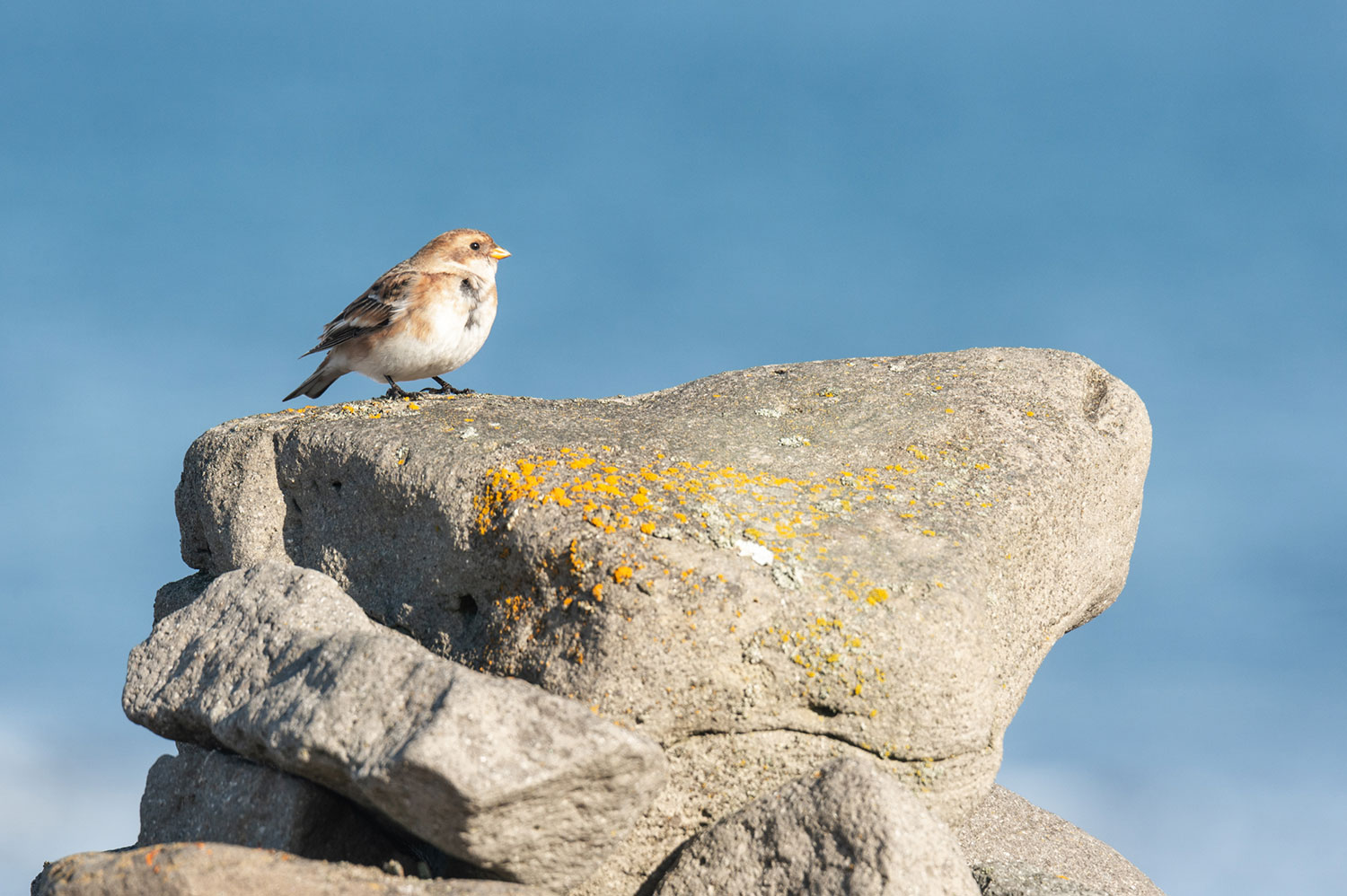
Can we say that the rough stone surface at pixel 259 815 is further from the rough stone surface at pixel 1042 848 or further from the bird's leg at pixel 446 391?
the rough stone surface at pixel 1042 848

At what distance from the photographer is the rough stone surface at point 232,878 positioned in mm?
4852

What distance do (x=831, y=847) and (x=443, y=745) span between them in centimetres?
206

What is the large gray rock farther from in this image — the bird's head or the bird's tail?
the bird's head

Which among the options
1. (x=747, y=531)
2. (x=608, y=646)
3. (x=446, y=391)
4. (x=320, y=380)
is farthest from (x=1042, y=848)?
(x=320, y=380)

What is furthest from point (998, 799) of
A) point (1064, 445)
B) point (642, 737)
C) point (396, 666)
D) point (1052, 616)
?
point (396, 666)

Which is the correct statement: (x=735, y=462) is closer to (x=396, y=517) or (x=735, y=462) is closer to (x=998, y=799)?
(x=396, y=517)

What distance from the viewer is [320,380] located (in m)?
9.95

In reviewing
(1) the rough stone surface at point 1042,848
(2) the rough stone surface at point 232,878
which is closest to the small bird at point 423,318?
(2) the rough stone surface at point 232,878

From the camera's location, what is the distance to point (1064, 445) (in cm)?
785

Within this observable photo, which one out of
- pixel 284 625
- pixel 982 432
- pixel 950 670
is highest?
pixel 982 432

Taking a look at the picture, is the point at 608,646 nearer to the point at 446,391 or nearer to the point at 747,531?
the point at 747,531

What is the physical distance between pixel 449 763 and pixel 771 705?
6.19 ft

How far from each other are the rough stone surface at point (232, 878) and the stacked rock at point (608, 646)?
1 centimetres

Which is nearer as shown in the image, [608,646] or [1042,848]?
[608,646]
